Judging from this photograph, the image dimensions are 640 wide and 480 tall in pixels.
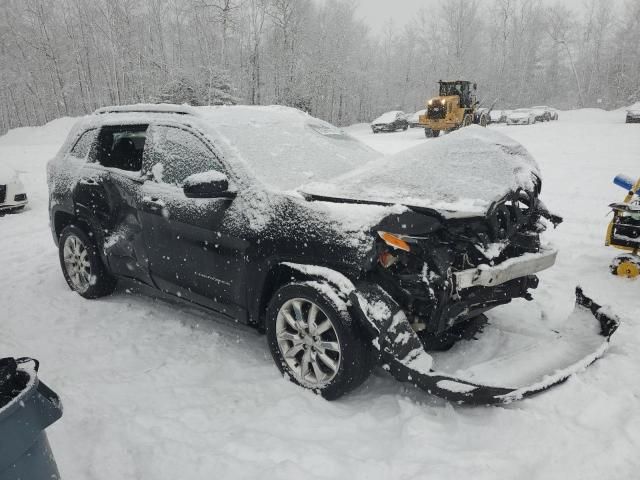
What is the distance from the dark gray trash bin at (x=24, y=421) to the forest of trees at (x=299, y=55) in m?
25.7

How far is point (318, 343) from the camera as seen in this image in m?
2.86

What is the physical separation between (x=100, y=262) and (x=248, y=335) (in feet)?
5.99

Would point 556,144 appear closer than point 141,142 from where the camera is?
No

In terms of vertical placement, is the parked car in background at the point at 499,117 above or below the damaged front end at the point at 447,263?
above

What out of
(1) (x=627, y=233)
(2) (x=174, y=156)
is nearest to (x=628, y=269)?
(1) (x=627, y=233)

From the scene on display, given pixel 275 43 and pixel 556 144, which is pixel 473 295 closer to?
pixel 556 144

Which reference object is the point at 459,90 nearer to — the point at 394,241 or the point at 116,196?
the point at 116,196

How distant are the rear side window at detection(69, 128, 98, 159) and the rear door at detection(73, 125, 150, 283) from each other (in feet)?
0.11

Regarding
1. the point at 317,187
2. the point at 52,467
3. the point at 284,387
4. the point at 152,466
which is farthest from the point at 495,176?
the point at 52,467

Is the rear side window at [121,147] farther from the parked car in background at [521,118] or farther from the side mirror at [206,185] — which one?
the parked car in background at [521,118]

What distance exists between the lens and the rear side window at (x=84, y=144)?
14.9ft

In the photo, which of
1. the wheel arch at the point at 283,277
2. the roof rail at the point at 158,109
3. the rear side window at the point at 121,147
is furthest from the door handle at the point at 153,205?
the wheel arch at the point at 283,277

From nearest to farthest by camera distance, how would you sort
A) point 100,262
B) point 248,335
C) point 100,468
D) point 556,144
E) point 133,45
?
point 100,468 → point 248,335 → point 100,262 → point 556,144 → point 133,45

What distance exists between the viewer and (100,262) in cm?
449
